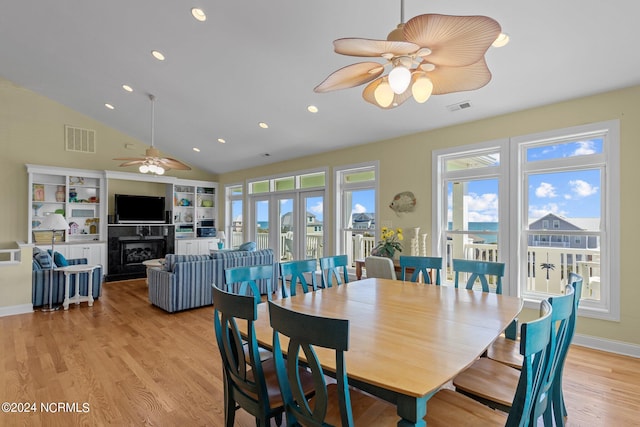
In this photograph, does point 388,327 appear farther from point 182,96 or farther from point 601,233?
point 182,96

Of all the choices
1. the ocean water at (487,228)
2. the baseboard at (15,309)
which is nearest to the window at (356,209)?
the ocean water at (487,228)

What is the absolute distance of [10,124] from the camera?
6.45 meters

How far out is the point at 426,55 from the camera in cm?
162

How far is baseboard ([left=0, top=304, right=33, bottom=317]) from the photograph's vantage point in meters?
4.45

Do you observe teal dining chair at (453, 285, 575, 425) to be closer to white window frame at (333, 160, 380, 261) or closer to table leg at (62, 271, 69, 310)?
white window frame at (333, 160, 380, 261)

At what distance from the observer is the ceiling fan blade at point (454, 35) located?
130 centimetres

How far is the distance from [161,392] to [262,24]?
11.7ft

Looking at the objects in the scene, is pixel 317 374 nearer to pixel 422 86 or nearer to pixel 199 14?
pixel 422 86

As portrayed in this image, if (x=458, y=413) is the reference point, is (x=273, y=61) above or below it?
above

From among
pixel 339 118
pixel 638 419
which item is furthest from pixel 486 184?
pixel 638 419

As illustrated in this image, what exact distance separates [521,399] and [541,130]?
11.9 ft

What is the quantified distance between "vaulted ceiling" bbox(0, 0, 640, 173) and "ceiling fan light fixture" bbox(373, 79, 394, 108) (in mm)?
1313

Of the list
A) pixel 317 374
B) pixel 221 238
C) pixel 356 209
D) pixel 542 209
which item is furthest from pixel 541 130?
pixel 221 238

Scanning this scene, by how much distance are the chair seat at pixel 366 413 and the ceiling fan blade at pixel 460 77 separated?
5.78ft
